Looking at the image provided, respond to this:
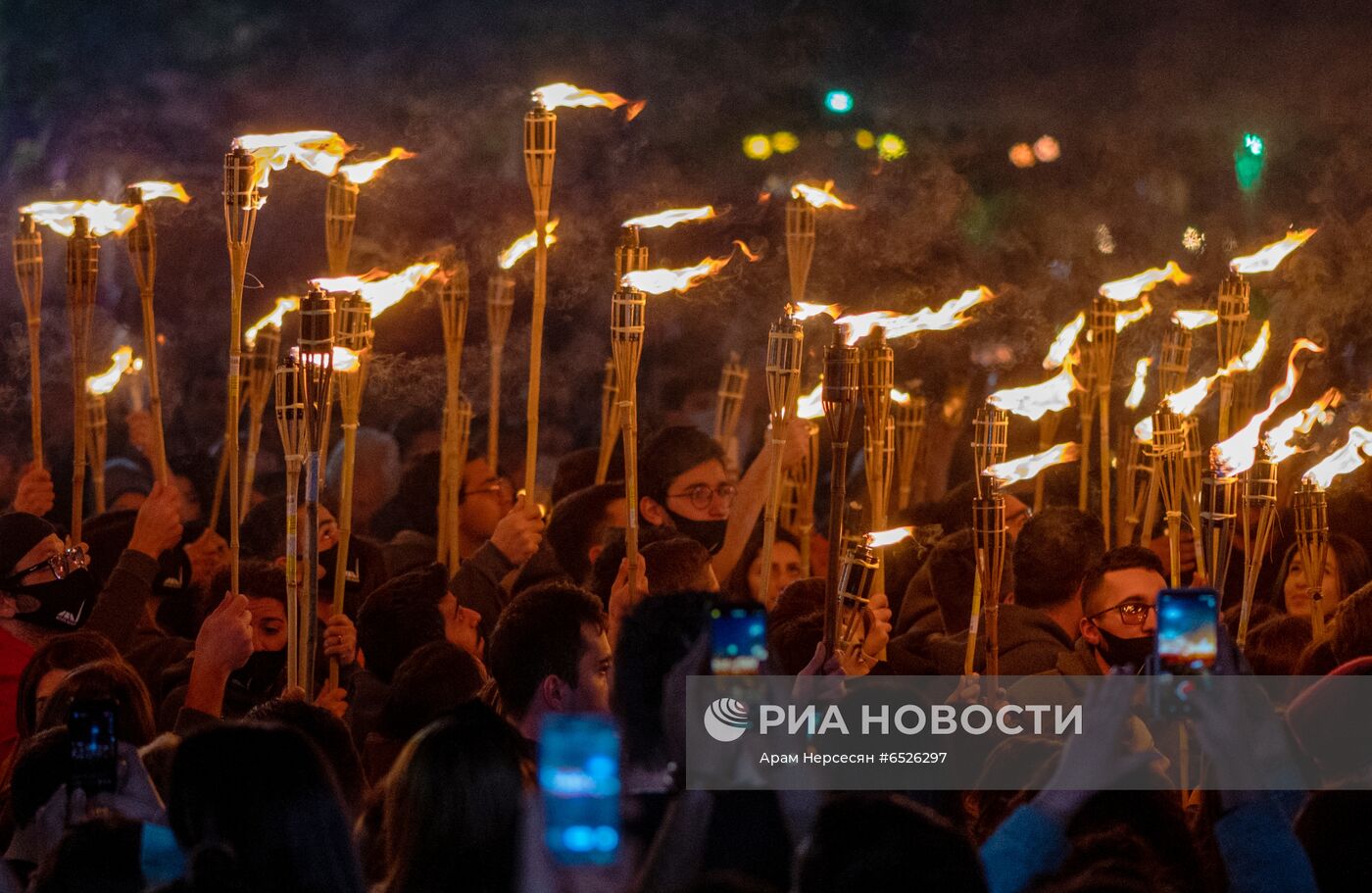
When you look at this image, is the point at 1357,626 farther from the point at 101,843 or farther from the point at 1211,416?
the point at 1211,416

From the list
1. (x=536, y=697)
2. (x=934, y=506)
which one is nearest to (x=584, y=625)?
(x=536, y=697)

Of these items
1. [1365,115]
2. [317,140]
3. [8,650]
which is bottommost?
[8,650]

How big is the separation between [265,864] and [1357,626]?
2.72 meters

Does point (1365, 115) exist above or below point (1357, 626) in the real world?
above

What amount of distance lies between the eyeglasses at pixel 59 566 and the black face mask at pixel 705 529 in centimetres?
183

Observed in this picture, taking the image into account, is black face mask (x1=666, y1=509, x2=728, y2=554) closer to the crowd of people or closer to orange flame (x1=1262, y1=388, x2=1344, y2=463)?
the crowd of people

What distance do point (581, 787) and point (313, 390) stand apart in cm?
185

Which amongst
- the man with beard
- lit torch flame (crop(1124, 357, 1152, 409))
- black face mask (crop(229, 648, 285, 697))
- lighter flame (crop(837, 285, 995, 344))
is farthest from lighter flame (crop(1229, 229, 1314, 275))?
black face mask (crop(229, 648, 285, 697))

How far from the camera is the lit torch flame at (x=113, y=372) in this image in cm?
736

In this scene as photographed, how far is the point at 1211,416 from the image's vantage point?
8.05 m

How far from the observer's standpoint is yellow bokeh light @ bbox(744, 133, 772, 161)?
858 cm

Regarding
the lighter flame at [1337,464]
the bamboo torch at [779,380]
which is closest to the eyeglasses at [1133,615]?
the lighter flame at [1337,464]

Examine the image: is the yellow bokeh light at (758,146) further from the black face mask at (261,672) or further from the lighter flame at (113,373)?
the black face mask at (261,672)

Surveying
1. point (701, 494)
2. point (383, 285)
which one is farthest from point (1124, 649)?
point (383, 285)
